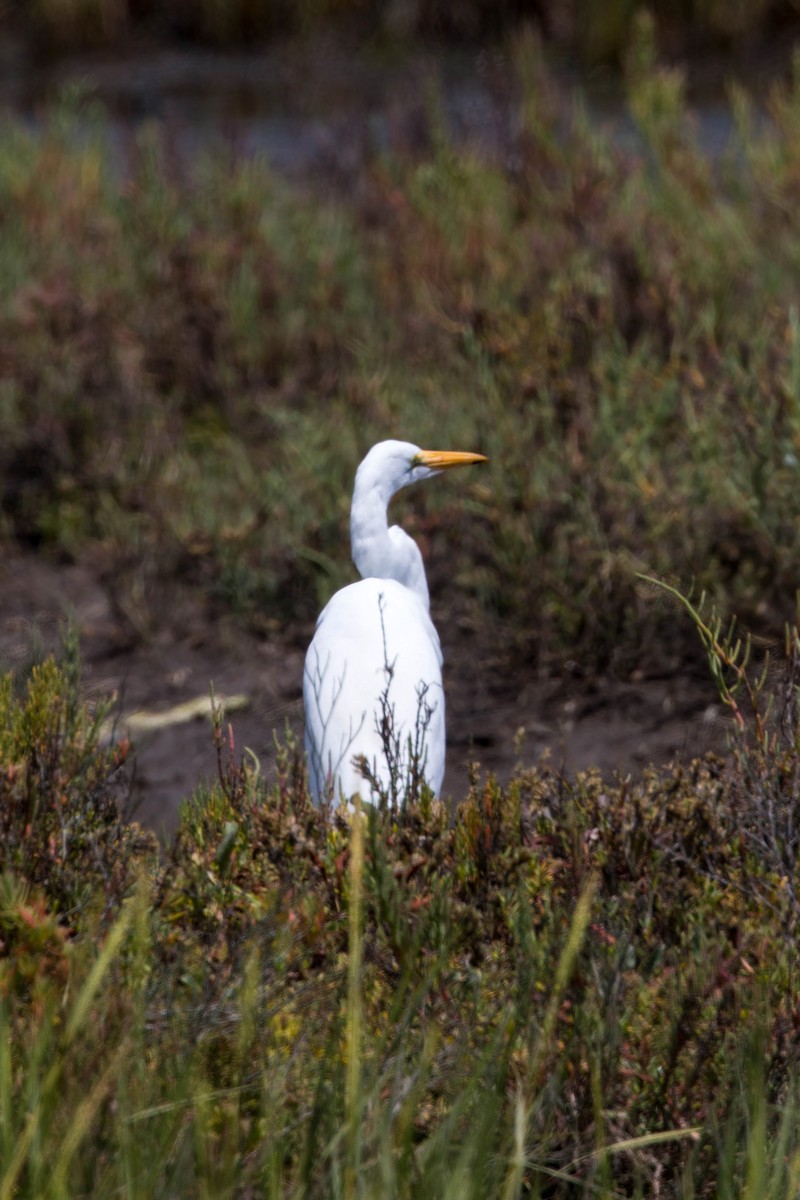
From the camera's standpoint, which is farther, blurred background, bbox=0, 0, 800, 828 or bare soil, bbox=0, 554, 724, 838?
blurred background, bbox=0, 0, 800, 828

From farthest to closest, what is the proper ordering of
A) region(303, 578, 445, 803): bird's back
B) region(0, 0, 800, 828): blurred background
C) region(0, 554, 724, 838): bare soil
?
region(0, 0, 800, 828): blurred background, region(0, 554, 724, 838): bare soil, region(303, 578, 445, 803): bird's back

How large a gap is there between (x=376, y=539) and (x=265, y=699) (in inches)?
47.9

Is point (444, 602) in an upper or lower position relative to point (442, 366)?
lower

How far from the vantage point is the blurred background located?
12.8 ft

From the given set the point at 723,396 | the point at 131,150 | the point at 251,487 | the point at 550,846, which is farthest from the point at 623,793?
the point at 131,150

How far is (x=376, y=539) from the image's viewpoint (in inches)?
118

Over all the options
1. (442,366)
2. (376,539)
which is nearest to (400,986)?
(376,539)

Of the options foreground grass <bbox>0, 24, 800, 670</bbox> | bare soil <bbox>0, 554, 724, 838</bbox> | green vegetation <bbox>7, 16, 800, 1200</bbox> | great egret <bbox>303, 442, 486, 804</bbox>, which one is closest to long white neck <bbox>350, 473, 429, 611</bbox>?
great egret <bbox>303, 442, 486, 804</bbox>

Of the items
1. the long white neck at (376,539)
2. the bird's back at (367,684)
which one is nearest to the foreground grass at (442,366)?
the long white neck at (376,539)

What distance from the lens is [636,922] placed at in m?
2.29

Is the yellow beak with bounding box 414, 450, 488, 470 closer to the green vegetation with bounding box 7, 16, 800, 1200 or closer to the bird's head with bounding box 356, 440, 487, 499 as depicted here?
the bird's head with bounding box 356, 440, 487, 499

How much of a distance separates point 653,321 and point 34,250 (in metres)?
2.77

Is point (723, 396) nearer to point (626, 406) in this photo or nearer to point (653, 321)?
point (626, 406)

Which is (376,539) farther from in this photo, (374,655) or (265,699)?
(265,699)
